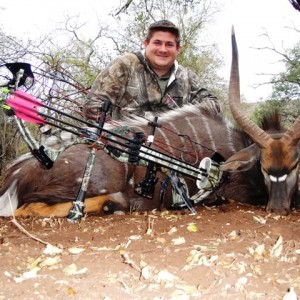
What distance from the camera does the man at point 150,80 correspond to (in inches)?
140

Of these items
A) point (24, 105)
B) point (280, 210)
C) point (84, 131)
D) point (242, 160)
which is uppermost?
point (24, 105)

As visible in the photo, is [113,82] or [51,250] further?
[113,82]

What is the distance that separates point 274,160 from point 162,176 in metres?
0.81

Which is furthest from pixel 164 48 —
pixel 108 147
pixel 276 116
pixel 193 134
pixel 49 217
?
pixel 49 217

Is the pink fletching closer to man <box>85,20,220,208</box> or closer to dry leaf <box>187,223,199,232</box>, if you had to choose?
dry leaf <box>187,223,199,232</box>

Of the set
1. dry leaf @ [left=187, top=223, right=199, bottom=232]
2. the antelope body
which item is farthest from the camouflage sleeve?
dry leaf @ [left=187, top=223, right=199, bottom=232]

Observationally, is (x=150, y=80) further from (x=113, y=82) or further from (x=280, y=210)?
(x=280, y=210)

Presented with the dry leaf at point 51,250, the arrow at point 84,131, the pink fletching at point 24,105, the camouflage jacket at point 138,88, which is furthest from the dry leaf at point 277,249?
the camouflage jacket at point 138,88

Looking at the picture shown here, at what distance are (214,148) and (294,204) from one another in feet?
2.36

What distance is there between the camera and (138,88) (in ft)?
12.0

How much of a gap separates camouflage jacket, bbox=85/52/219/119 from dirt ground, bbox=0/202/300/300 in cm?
152

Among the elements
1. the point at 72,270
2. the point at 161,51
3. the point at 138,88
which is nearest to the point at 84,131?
the point at 72,270

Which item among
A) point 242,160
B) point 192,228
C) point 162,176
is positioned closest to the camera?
point 192,228

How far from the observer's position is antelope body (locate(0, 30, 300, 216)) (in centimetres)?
279
